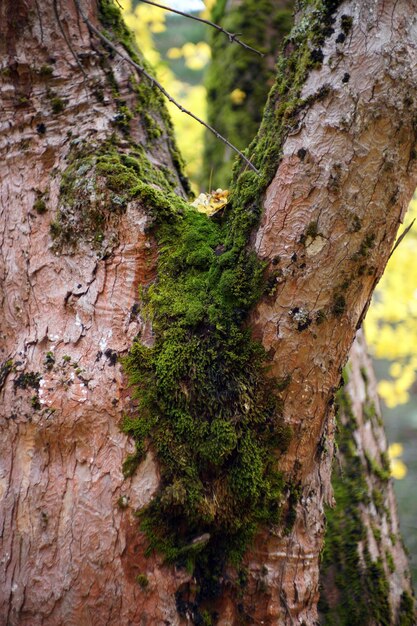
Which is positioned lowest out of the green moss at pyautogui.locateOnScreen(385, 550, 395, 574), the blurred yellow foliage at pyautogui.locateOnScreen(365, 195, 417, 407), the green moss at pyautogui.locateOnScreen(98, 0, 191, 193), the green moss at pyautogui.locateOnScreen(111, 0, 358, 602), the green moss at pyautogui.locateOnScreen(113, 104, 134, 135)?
the green moss at pyautogui.locateOnScreen(385, 550, 395, 574)

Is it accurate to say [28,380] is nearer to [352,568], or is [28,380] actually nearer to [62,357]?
[62,357]

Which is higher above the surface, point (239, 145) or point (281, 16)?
point (281, 16)

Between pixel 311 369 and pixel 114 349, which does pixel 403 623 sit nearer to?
pixel 311 369

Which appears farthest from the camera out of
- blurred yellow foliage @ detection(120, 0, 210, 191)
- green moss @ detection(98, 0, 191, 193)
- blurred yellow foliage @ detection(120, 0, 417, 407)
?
blurred yellow foliage @ detection(120, 0, 417, 407)

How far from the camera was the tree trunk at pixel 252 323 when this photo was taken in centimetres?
160

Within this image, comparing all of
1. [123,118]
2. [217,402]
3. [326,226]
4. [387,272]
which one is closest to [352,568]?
[217,402]

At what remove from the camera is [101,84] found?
214cm

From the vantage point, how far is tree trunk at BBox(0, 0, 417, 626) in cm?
160

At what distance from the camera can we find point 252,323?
171 centimetres

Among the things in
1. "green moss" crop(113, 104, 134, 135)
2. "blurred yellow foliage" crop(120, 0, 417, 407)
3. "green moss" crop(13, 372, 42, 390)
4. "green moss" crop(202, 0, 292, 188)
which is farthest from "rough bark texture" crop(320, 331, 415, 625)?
"blurred yellow foliage" crop(120, 0, 417, 407)

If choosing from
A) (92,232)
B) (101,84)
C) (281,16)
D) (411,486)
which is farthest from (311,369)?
(411,486)

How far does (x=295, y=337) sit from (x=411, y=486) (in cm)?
959

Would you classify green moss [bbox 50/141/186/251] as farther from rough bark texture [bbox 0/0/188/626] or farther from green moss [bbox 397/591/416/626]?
green moss [bbox 397/591/416/626]

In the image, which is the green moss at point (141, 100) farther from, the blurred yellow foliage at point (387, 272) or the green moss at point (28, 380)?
the blurred yellow foliage at point (387, 272)
